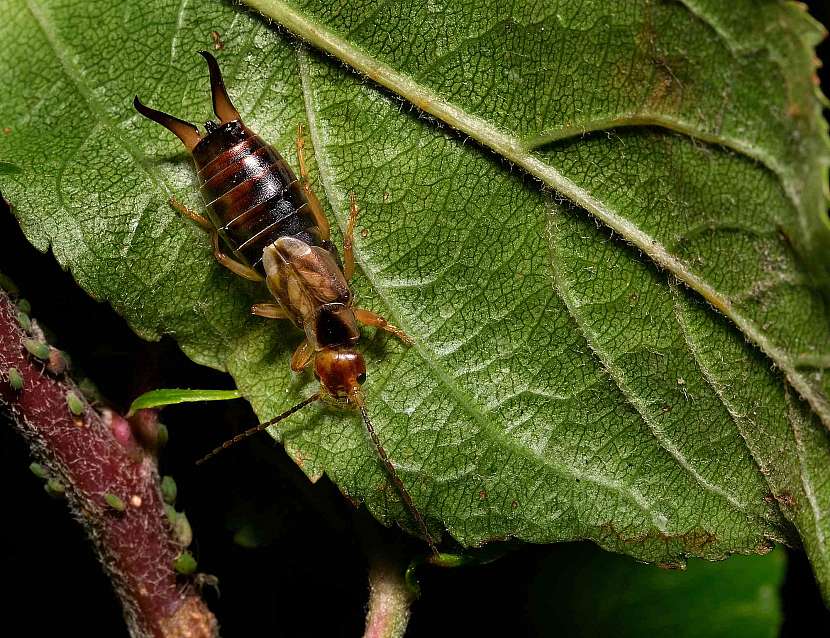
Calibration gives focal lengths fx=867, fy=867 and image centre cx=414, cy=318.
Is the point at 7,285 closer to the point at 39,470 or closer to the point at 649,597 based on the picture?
the point at 39,470

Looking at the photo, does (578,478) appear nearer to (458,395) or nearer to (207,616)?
(458,395)

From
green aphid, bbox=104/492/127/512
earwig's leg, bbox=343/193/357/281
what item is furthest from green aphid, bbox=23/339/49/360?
earwig's leg, bbox=343/193/357/281

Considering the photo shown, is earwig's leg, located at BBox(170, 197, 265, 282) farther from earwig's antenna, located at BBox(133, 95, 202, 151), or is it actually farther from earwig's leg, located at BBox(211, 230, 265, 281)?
earwig's antenna, located at BBox(133, 95, 202, 151)

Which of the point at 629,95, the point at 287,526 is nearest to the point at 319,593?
the point at 287,526

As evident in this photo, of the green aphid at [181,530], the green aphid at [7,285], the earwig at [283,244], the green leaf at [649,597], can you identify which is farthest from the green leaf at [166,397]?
the green leaf at [649,597]

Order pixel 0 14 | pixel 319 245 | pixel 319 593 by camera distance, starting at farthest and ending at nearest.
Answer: pixel 319 593 < pixel 319 245 < pixel 0 14

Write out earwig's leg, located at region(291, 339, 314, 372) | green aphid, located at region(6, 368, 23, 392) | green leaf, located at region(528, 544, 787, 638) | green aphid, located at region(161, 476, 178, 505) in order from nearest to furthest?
green aphid, located at region(6, 368, 23, 392)
green aphid, located at region(161, 476, 178, 505)
earwig's leg, located at region(291, 339, 314, 372)
green leaf, located at region(528, 544, 787, 638)

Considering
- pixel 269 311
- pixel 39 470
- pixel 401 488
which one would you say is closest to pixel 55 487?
pixel 39 470
